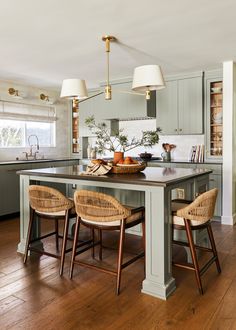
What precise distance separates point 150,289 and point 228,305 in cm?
58

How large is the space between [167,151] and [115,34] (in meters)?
2.55

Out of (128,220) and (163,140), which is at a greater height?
(163,140)

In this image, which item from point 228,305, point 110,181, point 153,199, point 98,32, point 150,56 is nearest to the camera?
point 228,305

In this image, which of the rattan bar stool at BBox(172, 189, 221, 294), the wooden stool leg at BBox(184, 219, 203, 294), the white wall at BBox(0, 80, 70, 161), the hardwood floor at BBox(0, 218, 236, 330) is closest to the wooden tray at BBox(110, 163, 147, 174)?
Answer: the rattan bar stool at BBox(172, 189, 221, 294)

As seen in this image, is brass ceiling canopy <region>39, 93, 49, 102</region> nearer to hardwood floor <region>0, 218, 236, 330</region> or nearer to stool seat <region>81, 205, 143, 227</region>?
hardwood floor <region>0, 218, 236, 330</region>

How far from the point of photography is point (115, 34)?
10.5ft

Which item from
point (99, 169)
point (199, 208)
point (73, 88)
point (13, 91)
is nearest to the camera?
point (199, 208)

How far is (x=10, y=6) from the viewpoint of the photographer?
2.58 meters

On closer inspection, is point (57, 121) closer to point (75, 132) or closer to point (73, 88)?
point (75, 132)

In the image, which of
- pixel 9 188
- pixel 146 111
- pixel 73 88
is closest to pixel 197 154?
pixel 146 111

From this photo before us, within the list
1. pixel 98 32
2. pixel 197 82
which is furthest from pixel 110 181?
pixel 197 82

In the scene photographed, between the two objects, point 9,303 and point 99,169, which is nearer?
point 9,303

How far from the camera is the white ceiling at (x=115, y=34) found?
8.57 feet

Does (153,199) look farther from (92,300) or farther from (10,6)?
(10,6)
